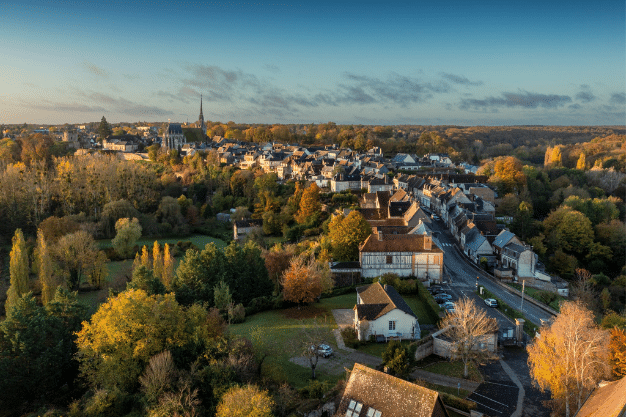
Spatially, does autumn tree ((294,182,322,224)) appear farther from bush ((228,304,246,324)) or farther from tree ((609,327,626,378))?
tree ((609,327,626,378))

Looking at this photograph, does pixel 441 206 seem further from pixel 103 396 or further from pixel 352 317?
pixel 103 396

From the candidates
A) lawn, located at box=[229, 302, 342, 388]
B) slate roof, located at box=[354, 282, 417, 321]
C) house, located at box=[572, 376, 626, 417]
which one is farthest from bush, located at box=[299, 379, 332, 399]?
house, located at box=[572, 376, 626, 417]

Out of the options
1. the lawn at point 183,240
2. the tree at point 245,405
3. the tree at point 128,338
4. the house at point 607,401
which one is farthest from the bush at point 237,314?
the lawn at point 183,240

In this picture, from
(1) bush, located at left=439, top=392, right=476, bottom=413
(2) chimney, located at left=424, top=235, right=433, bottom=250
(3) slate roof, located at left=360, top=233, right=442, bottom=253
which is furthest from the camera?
(3) slate roof, located at left=360, top=233, right=442, bottom=253

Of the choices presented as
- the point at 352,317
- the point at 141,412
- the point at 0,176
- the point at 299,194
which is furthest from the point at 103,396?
the point at 0,176

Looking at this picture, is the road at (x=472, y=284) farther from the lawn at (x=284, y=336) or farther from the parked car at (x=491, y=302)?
the lawn at (x=284, y=336)
